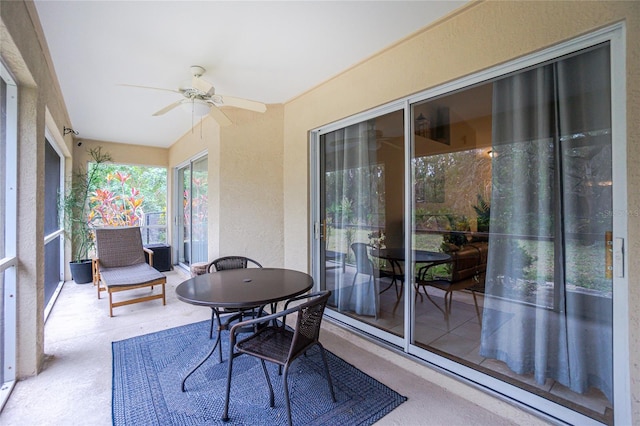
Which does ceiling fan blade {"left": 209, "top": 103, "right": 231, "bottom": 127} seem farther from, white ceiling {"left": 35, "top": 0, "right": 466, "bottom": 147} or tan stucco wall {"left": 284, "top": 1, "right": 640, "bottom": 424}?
tan stucco wall {"left": 284, "top": 1, "right": 640, "bottom": 424}

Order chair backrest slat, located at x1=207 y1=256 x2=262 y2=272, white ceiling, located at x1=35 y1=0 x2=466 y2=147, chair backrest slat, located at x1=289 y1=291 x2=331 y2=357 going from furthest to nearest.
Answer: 1. chair backrest slat, located at x1=207 y1=256 x2=262 y2=272
2. white ceiling, located at x1=35 y1=0 x2=466 y2=147
3. chair backrest slat, located at x1=289 y1=291 x2=331 y2=357

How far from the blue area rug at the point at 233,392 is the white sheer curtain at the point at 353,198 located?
27.9 inches

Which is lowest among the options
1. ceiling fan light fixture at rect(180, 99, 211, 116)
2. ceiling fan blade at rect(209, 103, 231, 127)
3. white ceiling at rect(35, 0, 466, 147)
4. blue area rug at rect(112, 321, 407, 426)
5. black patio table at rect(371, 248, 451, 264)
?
blue area rug at rect(112, 321, 407, 426)

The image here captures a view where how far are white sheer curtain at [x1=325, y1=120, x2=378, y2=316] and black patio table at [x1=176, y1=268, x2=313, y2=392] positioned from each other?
0.77 meters

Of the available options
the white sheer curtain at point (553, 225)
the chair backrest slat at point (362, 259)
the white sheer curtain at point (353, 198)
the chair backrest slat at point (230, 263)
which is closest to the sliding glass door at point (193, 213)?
the chair backrest slat at point (230, 263)

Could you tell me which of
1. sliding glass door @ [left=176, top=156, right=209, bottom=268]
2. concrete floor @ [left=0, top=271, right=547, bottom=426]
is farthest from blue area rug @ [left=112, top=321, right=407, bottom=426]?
sliding glass door @ [left=176, top=156, right=209, bottom=268]

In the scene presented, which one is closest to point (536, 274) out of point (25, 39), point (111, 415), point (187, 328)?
point (111, 415)

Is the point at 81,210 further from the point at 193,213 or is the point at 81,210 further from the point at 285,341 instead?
the point at 285,341

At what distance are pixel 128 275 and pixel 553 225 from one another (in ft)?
14.8

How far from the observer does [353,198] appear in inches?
119

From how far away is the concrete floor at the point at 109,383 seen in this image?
69.6 inches

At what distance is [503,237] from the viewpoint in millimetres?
1902

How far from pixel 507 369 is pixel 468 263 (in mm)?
832

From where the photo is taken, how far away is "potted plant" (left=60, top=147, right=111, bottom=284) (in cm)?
479
